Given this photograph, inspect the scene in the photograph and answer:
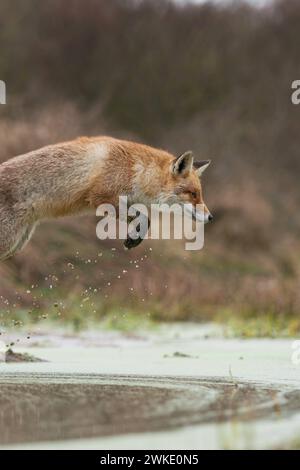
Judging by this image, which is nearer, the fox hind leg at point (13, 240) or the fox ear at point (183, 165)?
the fox hind leg at point (13, 240)

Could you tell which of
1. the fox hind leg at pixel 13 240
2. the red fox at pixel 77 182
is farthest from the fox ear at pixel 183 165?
the fox hind leg at pixel 13 240

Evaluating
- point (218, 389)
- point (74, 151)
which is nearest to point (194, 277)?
point (74, 151)

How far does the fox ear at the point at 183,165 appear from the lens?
31.9 feet

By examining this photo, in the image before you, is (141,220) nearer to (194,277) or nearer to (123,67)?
(194,277)

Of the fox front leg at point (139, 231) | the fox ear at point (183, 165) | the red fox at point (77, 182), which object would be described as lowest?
the fox front leg at point (139, 231)

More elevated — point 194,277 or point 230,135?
point 230,135

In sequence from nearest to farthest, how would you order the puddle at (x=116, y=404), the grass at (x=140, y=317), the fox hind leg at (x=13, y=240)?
the puddle at (x=116, y=404)
the fox hind leg at (x=13, y=240)
the grass at (x=140, y=317)

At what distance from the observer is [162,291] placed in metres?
15.0

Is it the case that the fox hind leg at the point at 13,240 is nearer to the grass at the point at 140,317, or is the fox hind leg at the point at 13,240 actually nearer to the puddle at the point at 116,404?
the puddle at the point at 116,404

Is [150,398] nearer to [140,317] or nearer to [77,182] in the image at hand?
[77,182]

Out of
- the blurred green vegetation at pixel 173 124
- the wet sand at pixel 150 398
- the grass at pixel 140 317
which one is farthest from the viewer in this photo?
the blurred green vegetation at pixel 173 124

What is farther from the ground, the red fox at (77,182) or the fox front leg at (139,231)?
the red fox at (77,182)

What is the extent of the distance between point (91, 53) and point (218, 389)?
19711mm
